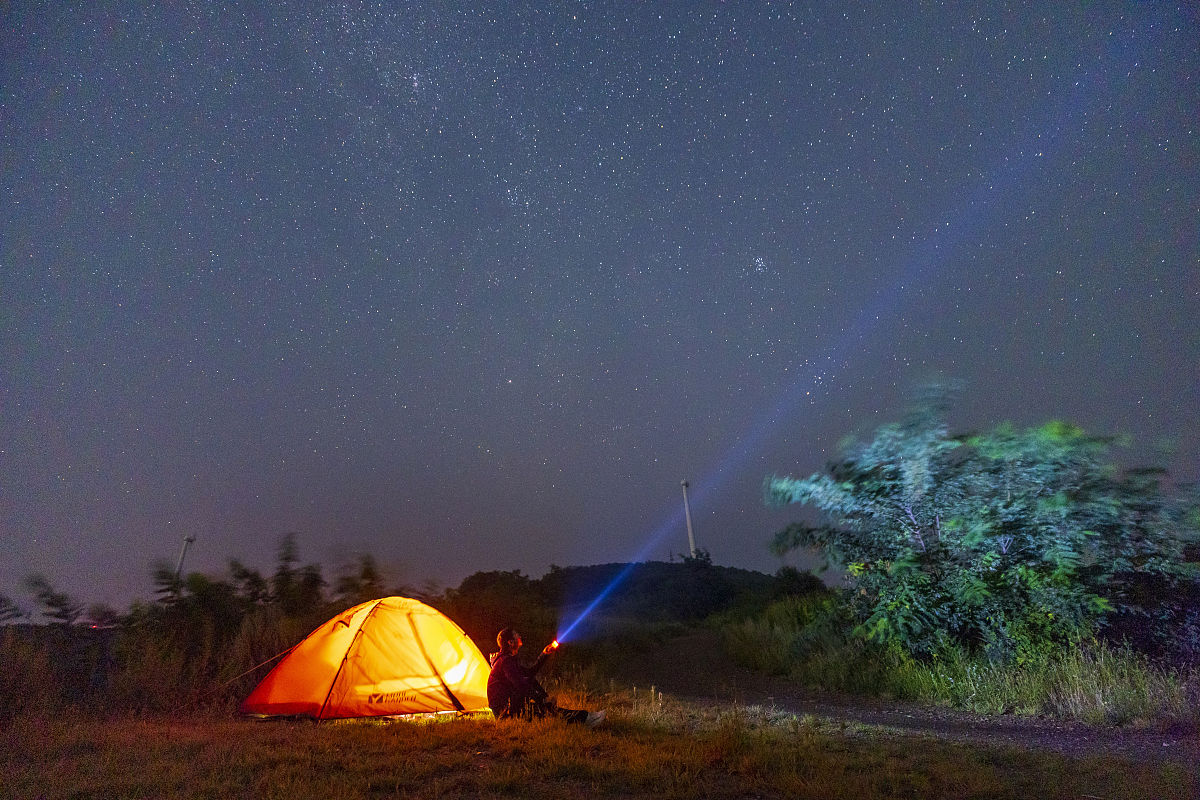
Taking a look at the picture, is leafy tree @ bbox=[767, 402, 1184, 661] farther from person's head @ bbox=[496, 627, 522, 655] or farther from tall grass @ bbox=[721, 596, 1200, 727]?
person's head @ bbox=[496, 627, 522, 655]

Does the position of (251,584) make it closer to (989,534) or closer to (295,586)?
(295,586)

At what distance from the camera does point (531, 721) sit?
8375 mm

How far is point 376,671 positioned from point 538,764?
14.9 feet

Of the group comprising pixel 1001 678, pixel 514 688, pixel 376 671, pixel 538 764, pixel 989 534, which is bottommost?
pixel 538 764

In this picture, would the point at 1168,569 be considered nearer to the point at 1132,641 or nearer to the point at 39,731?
the point at 1132,641

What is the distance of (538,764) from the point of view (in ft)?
21.2

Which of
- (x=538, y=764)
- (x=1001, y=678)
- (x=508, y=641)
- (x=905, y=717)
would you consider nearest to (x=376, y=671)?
(x=508, y=641)

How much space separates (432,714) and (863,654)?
8754mm

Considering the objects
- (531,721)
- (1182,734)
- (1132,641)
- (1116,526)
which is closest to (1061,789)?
(1182,734)

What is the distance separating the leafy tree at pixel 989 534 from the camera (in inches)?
438

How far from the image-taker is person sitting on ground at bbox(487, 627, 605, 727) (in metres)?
8.69

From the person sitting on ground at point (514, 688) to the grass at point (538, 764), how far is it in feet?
1.13

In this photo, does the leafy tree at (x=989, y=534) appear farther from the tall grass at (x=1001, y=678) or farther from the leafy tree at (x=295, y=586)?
the leafy tree at (x=295, y=586)

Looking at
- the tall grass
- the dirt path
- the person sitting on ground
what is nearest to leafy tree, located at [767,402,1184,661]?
the tall grass
